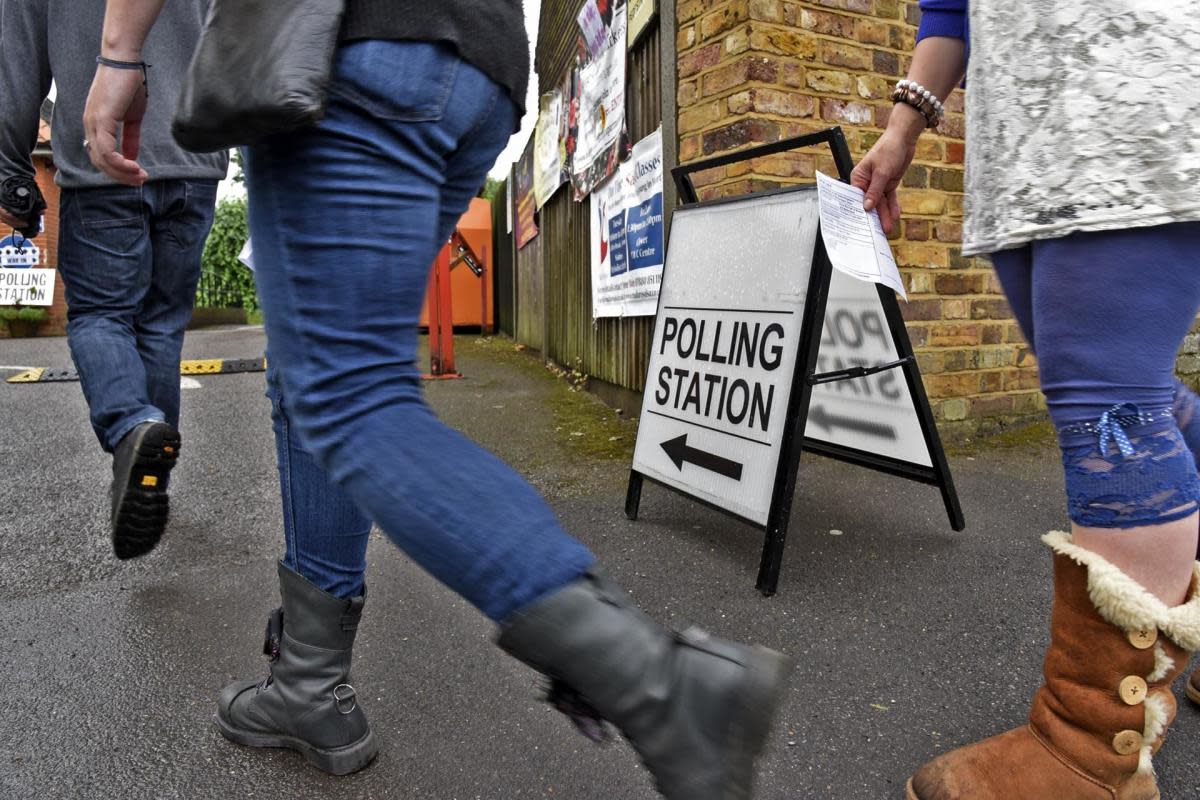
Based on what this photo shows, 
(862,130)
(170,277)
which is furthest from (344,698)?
(862,130)

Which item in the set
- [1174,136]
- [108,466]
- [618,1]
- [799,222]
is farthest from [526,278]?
[1174,136]

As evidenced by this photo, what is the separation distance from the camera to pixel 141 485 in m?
1.98

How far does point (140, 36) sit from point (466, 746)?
1.35m

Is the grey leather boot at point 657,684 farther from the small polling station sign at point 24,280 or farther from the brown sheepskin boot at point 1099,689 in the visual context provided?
the small polling station sign at point 24,280

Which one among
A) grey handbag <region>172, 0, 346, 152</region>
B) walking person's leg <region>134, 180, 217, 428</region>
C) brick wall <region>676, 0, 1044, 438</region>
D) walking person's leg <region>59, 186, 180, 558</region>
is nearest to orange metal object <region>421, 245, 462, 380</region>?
brick wall <region>676, 0, 1044, 438</region>

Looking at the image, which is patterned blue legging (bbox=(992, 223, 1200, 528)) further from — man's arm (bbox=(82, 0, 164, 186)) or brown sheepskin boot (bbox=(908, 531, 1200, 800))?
man's arm (bbox=(82, 0, 164, 186))

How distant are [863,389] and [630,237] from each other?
6.50ft

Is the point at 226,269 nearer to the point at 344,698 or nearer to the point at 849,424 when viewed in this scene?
the point at 849,424

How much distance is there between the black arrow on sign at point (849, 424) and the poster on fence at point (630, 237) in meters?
1.04

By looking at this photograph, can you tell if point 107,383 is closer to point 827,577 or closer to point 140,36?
point 140,36

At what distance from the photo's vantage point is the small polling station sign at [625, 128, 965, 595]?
2.21 m

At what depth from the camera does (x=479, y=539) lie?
2.78 ft

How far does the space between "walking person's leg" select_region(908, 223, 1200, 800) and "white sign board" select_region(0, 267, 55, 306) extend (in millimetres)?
19138

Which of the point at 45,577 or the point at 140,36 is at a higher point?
the point at 140,36
